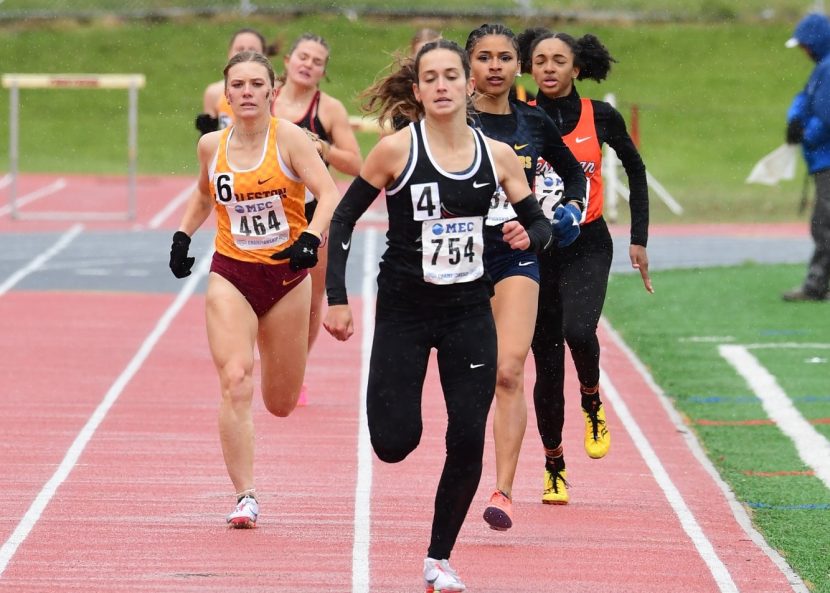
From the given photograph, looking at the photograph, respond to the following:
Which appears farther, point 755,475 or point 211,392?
point 211,392

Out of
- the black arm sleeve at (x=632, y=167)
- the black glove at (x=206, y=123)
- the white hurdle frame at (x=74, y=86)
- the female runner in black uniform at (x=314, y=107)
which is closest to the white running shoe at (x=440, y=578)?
the black arm sleeve at (x=632, y=167)

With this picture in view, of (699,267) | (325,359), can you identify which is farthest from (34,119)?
(325,359)

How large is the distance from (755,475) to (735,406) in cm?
230

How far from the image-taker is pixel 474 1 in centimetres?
4022

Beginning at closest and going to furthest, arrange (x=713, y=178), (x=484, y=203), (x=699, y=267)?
(x=484, y=203) < (x=699, y=267) < (x=713, y=178)

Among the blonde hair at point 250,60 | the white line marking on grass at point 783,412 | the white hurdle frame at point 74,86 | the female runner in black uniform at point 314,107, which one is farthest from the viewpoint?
the white hurdle frame at point 74,86

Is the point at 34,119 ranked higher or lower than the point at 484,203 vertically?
lower

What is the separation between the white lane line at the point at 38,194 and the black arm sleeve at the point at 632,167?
60.7ft

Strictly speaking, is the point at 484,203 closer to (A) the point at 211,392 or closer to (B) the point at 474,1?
(A) the point at 211,392

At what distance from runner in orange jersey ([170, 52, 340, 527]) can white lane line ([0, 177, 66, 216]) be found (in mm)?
18311

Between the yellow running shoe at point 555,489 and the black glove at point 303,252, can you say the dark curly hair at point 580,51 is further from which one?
the yellow running shoe at point 555,489

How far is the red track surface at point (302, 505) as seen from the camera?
691 cm

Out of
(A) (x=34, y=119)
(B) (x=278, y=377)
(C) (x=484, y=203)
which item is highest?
(C) (x=484, y=203)

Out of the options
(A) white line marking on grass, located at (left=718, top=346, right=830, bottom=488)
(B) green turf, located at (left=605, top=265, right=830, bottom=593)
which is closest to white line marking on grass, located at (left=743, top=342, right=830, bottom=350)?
(B) green turf, located at (left=605, top=265, right=830, bottom=593)
